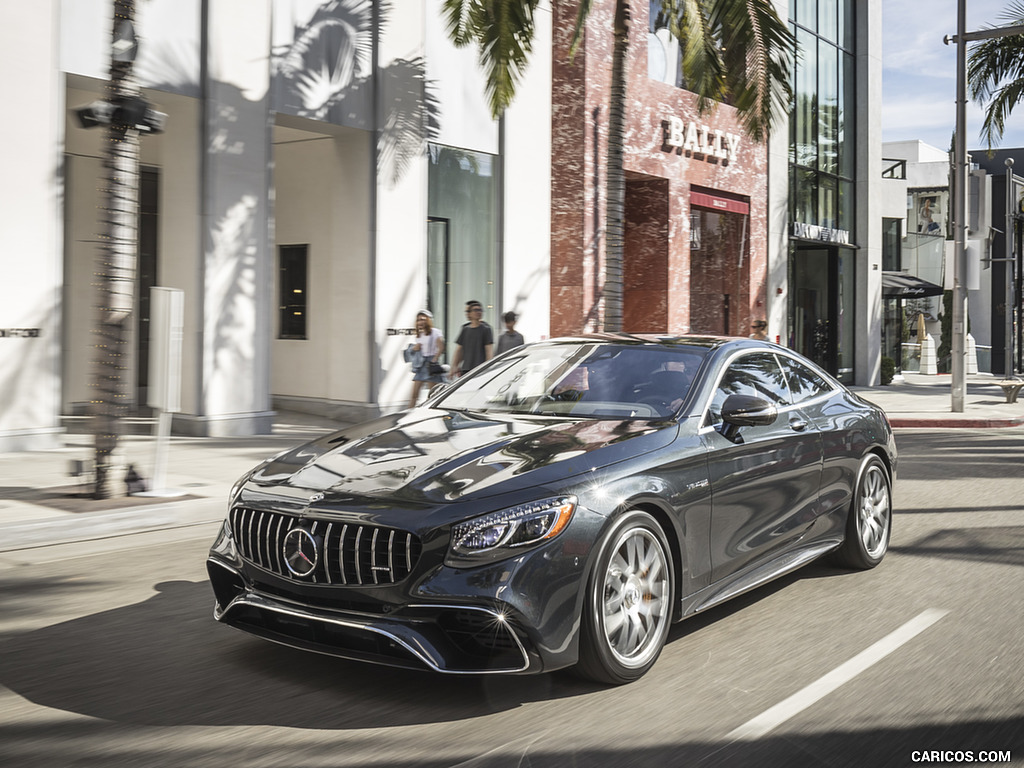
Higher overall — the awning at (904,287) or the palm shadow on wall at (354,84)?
the palm shadow on wall at (354,84)

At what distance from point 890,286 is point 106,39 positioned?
30030mm

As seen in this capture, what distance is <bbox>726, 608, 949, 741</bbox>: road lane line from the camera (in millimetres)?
Answer: 4094

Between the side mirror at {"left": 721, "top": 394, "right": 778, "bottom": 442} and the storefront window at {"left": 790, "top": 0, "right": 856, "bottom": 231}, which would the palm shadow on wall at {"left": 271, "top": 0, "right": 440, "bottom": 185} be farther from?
the storefront window at {"left": 790, "top": 0, "right": 856, "bottom": 231}

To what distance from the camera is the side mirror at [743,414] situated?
5.39 meters

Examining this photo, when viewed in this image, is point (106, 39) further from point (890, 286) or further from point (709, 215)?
point (890, 286)

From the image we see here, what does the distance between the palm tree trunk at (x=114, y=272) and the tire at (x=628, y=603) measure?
607 centimetres

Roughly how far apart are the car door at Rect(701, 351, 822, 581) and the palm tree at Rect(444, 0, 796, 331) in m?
9.25

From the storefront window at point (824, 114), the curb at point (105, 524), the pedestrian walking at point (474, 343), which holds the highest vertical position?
the storefront window at point (824, 114)

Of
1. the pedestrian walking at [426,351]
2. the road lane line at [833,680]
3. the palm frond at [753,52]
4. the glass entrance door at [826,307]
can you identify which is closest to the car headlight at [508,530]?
the road lane line at [833,680]

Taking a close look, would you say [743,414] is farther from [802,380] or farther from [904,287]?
[904,287]

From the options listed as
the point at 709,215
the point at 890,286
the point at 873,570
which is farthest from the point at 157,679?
the point at 890,286

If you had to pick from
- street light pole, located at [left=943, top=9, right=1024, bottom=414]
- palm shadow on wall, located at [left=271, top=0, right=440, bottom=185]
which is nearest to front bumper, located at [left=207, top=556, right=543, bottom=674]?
palm shadow on wall, located at [left=271, top=0, right=440, bottom=185]

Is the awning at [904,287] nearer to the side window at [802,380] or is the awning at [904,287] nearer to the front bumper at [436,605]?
the side window at [802,380]

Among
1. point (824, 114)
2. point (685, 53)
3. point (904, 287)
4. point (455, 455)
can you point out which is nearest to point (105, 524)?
point (455, 455)
